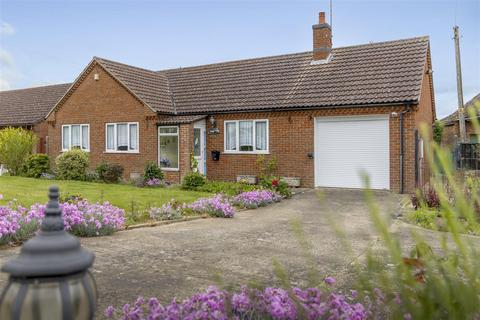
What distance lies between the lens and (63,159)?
19.8 meters

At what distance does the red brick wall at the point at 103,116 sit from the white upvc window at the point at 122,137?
20 centimetres

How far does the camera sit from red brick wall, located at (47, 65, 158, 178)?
19609 millimetres

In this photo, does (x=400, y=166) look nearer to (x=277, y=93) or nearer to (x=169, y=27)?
(x=277, y=93)

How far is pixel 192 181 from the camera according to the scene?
16.4 meters

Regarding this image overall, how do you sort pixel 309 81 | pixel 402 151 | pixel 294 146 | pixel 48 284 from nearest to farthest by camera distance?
pixel 48 284 < pixel 402 151 < pixel 294 146 < pixel 309 81

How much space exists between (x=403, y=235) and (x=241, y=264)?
151 inches

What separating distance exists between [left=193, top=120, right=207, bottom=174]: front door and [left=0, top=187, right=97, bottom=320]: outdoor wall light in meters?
17.2

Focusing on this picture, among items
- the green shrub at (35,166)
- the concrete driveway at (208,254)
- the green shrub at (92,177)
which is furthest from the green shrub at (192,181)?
the green shrub at (35,166)

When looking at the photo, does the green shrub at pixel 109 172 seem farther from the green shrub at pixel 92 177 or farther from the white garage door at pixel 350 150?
the white garage door at pixel 350 150

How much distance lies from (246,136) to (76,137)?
9.53m

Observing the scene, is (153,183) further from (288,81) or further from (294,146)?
(288,81)

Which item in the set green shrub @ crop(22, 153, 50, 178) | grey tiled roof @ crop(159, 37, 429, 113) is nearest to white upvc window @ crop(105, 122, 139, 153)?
grey tiled roof @ crop(159, 37, 429, 113)

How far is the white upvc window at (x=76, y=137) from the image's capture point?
2205 cm

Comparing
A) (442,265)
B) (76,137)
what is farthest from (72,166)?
(442,265)
